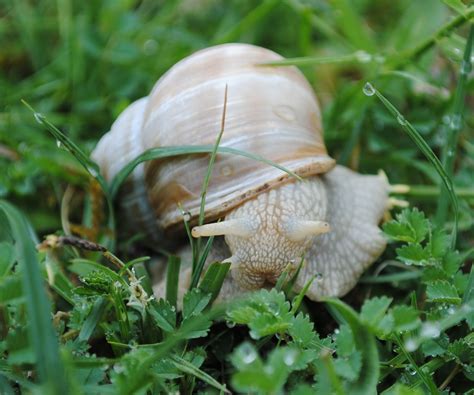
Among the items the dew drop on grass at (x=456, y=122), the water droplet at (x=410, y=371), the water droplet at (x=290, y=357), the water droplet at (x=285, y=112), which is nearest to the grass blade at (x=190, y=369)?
the water droplet at (x=290, y=357)

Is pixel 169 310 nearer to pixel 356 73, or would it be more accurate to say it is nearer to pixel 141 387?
pixel 141 387

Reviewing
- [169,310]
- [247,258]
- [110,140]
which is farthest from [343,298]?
[110,140]

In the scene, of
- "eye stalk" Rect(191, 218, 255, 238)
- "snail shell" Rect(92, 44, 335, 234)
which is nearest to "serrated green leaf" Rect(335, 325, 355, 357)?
"eye stalk" Rect(191, 218, 255, 238)

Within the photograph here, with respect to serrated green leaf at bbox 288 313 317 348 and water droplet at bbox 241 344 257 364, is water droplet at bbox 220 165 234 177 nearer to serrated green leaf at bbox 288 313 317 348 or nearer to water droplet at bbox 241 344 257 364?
serrated green leaf at bbox 288 313 317 348

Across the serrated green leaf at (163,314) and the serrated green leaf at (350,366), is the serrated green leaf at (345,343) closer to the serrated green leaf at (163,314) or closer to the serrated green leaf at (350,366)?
the serrated green leaf at (350,366)

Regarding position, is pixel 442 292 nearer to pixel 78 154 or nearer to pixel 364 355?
pixel 364 355
